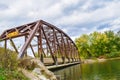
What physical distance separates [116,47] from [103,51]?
9.39 m

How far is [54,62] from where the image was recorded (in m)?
35.2

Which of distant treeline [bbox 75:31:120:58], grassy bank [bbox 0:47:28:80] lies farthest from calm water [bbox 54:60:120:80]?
distant treeline [bbox 75:31:120:58]

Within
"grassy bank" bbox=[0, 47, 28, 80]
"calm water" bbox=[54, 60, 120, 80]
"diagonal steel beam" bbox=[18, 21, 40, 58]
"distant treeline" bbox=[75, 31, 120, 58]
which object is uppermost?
"distant treeline" bbox=[75, 31, 120, 58]

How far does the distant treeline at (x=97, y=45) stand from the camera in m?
104

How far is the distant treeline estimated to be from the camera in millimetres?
103688

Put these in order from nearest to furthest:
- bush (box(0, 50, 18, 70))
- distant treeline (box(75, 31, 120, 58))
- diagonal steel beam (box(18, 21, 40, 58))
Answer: bush (box(0, 50, 18, 70)), diagonal steel beam (box(18, 21, 40, 58)), distant treeline (box(75, 31, 120, 58))

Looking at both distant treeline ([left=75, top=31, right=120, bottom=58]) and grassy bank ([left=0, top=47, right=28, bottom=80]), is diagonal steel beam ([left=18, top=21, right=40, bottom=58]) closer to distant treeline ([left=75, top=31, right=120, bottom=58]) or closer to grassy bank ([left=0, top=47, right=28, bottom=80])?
grassy bank ([left=0, top=47, right=28, bottom=80])

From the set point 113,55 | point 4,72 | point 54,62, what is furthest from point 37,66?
point 113,55

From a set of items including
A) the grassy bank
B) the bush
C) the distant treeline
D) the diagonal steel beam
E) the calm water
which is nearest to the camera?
the grassy bank

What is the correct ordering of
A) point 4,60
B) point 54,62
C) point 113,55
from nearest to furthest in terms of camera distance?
point 4,60, point 54,62, point 113,55

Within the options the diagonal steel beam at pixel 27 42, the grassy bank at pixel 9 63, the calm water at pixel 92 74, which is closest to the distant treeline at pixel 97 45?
the calm water at pixel 92 74

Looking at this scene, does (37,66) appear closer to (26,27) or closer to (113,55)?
(26,27)

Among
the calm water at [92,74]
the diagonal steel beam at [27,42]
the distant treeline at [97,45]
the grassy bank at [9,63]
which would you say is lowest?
the calm water at [92,74]

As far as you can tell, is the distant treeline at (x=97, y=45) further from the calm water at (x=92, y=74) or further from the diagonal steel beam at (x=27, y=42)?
the diagonal steel beam at (x=27, y=42)
